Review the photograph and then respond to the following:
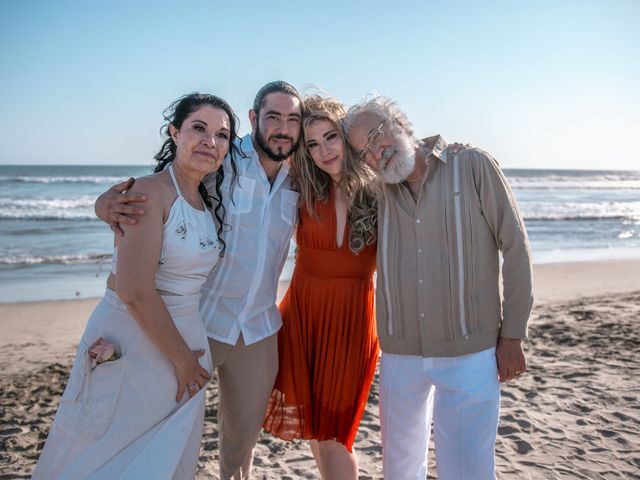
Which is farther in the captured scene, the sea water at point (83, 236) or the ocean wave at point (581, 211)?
the ocean wave at point (581, 211)

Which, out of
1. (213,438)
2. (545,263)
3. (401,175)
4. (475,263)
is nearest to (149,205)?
(401,175)

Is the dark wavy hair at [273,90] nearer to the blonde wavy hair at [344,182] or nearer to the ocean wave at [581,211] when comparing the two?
the blonde wavy hair at [344,182]

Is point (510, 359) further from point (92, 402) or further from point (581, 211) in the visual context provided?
point (581, 211)

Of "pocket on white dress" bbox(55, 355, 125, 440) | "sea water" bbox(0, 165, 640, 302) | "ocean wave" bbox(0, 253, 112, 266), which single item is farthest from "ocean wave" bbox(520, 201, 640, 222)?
"pocket on white dress" bbox(55, 355, 125, 440)

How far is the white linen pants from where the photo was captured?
2.79 metres

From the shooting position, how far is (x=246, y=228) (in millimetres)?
3256

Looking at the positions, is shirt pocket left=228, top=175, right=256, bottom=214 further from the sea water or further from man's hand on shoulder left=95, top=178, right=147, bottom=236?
the sea water

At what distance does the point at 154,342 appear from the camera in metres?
2.59

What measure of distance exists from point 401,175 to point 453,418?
1.21 metres

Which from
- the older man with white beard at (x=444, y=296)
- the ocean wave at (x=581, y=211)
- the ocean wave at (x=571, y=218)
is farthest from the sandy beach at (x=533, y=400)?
the ocean wave at (x=581, y=211)

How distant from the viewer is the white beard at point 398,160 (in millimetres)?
2980

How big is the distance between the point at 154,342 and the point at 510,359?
1672 mm

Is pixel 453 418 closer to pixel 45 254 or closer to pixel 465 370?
pixel 465 370

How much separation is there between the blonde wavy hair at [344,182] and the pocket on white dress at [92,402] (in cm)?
145
